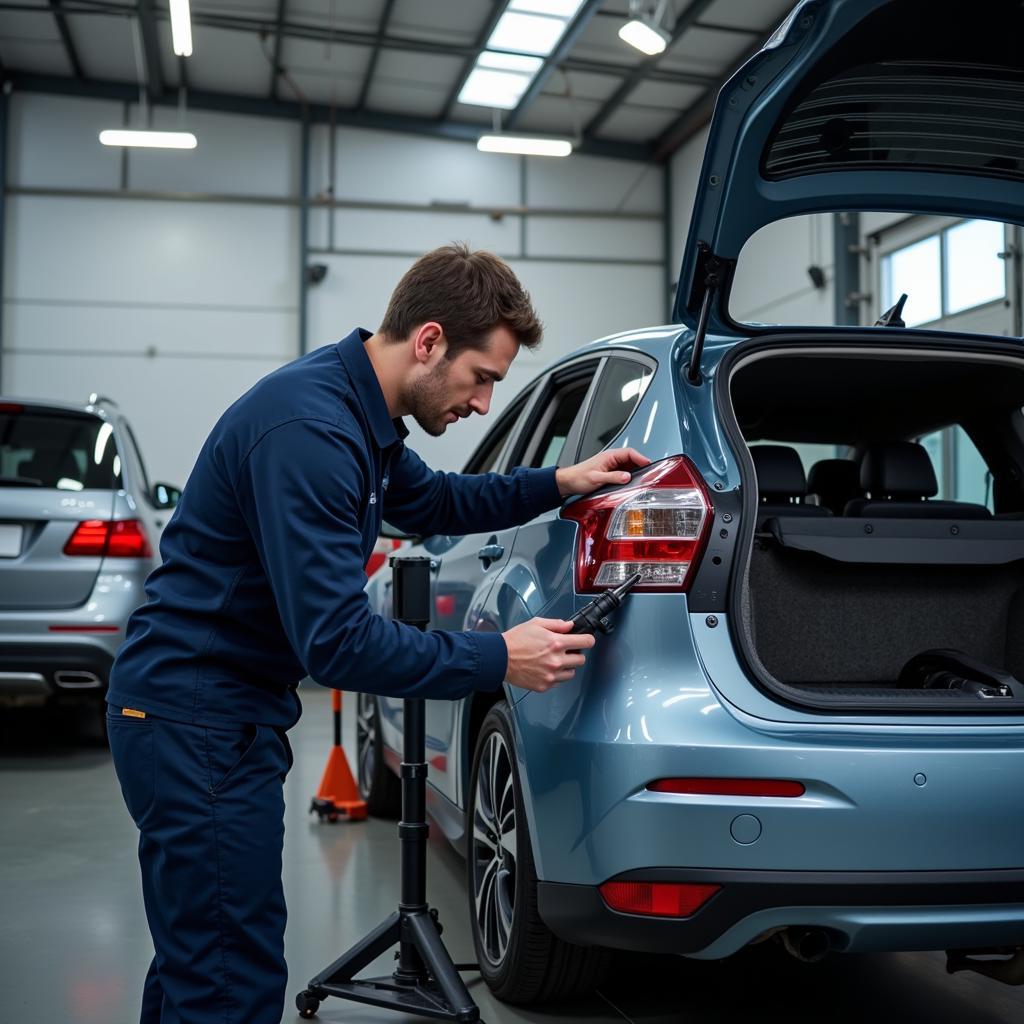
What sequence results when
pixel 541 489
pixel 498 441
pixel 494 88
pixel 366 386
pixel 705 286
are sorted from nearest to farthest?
pixel 366 386, pixel 705 286, pixel 541 489, pixel 498 441, pixel 494 88

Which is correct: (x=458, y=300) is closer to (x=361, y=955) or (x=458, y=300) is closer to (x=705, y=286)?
(x=705, y=286)

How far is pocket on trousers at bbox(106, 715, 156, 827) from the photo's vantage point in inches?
71.5

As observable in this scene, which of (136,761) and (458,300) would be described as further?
(458,300)

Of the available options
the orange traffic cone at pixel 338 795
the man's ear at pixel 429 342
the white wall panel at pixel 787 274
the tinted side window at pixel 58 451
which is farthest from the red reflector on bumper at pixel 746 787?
the white wall panel at pixel 787 274

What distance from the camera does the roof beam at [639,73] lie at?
467 inches

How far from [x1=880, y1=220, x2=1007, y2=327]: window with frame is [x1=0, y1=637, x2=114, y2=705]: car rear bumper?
7001 mm

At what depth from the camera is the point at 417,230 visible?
49.8 ft

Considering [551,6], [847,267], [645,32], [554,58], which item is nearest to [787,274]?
[847,267]

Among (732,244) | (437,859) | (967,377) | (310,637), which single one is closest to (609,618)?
(310,637)

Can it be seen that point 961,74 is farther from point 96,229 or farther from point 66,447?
point 96,229

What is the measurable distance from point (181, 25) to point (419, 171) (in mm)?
5838

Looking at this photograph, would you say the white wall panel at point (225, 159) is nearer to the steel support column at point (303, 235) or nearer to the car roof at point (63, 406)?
the steel support column at point (303, 235)

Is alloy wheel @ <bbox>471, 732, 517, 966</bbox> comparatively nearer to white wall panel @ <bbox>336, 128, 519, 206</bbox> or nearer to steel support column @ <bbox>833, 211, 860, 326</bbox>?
steel support column @ <bbox>833, 211, 860, 326</bbox>

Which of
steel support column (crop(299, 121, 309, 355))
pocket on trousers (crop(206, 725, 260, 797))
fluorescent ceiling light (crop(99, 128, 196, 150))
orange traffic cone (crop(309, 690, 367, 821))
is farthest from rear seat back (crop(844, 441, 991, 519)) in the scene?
steel support column (crop(299, 121, 309, 355))
